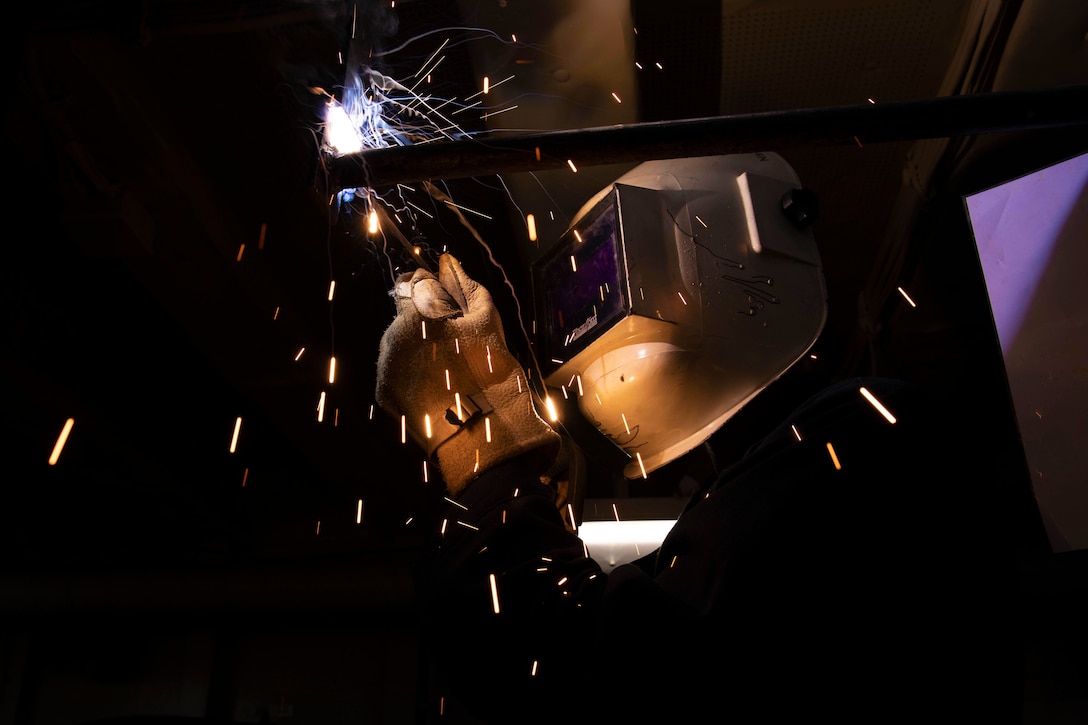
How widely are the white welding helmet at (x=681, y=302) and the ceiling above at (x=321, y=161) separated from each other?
146 mm

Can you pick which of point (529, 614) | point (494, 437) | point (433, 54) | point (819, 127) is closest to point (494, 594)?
point (529, 614)

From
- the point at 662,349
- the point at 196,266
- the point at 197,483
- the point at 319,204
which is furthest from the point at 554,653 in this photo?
the point at 197,483

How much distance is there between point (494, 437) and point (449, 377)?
0.18 metres

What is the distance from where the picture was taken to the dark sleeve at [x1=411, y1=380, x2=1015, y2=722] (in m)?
0.92

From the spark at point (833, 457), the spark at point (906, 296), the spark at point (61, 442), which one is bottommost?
the spark at point (833, 457)

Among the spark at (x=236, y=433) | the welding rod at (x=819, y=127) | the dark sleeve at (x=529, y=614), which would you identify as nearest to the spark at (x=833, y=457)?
the dark sleeve at (x=529, y=614)

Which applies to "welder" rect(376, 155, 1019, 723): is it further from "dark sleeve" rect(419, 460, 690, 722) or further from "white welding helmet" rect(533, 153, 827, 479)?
"white welding helmet" rect(533, 153, 827, 479)

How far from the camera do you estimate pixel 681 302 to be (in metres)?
1.61

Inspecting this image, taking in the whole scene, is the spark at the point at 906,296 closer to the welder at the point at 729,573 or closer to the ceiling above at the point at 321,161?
the ceiling above at the point at 321,161

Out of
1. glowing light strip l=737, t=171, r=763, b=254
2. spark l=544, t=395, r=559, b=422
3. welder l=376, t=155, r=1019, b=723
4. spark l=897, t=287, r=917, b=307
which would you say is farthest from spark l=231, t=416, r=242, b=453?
spark l=897, t=287, r=917, b=307

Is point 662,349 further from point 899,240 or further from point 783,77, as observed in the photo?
point 899,240

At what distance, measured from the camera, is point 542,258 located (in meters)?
1.92

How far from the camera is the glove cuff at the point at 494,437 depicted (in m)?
1.38

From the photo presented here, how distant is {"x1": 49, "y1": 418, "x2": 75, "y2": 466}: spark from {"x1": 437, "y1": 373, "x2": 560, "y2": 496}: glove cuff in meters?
2.47
